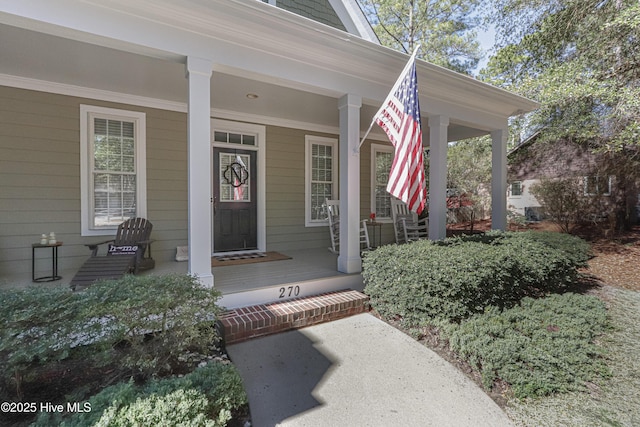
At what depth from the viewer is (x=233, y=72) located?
10.8 feet

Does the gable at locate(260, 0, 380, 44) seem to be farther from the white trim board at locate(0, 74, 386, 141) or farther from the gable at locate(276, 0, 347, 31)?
the white trim board at locate(0, 74, 386, 141)

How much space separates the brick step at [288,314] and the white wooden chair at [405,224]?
9.67ft

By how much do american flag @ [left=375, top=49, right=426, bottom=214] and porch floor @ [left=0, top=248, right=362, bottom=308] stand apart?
4.34ft

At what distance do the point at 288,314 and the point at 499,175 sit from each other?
4953 millimetres

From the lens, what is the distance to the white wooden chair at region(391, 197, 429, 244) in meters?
6.34

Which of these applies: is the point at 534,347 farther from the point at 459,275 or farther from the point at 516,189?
the point at 516,189

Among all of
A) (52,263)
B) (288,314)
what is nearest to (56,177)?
(52,263)

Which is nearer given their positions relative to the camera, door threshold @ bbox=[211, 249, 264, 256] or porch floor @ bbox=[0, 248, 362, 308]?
porch floor @ bbox=[0, 248, 362, 308]

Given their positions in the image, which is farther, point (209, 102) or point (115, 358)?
point (209, 102)

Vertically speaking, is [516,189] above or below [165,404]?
above

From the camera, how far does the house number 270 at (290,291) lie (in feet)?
11.5

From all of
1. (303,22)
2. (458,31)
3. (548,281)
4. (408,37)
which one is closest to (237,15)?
(303,22)

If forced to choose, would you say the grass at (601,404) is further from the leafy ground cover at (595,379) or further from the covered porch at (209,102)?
the covered porch at (209,102)

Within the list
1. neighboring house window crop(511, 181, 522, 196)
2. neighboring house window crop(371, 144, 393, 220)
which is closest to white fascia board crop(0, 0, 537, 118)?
neighboring house window crop(371, 144, 393, 220)
